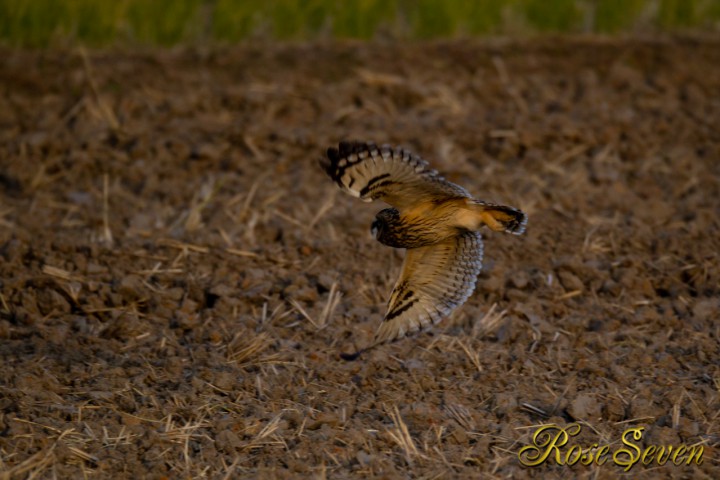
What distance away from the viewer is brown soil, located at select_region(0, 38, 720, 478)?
4379mm

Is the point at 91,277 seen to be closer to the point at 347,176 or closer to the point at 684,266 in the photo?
the point at 347,176

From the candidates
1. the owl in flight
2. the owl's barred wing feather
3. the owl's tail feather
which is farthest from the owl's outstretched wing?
the owl's barred wing feather

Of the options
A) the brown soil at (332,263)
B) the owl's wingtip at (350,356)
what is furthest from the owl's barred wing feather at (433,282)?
the brown soil at (332,263)

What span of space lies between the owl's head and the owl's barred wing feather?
0.86 feet

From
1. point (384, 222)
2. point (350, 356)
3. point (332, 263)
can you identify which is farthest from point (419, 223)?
point (332, 263)

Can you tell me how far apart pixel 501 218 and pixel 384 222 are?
50 centimetres

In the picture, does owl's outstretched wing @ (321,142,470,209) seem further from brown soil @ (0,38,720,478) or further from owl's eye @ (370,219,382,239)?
brown soil @ (0,38,720,478)

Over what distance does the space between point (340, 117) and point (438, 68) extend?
1.23 m

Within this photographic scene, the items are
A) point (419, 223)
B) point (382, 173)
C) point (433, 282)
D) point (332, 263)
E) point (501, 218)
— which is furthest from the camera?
point (332, 263)

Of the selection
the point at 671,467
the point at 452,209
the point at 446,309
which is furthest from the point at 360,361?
the point at 671,467

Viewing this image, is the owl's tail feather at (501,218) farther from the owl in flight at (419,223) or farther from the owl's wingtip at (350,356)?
the owl's wingtip at (350,356)

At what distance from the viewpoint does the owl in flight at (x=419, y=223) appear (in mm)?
4332

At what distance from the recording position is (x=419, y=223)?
4.66 metres

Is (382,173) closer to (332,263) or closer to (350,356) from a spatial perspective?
(350,356)
